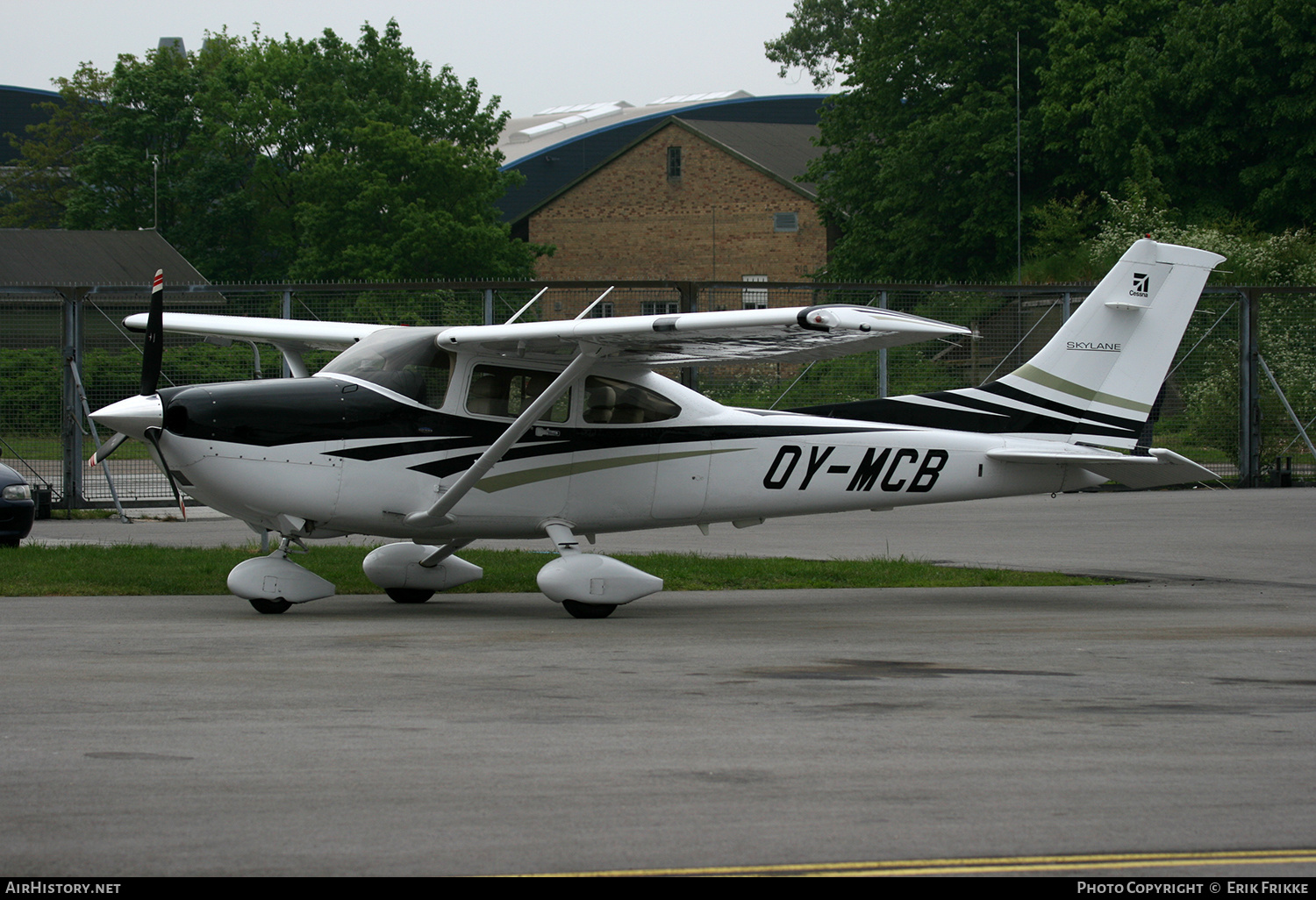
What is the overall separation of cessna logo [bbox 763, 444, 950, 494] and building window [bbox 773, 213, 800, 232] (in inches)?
1729

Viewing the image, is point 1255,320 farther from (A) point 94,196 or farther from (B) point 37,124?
(B) point 37,124

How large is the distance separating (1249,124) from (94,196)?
51.8 meters

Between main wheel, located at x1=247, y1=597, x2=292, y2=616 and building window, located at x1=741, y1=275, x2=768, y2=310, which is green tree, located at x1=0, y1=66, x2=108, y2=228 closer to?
building window, located at x1=741, y1=275, x2=768, y2=310

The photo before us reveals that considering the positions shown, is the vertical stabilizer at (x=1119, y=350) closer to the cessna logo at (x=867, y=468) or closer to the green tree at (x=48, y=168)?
the cessna logo at (x=867, y=468)

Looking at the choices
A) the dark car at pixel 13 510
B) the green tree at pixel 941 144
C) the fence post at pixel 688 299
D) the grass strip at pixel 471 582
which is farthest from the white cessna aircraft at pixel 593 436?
the green tree at pixel 941 144

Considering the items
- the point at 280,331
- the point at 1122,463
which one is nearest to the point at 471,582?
the point at 280,331

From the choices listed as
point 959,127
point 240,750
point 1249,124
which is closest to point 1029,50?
point 959,127

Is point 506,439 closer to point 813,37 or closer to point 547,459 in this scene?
point 547,459

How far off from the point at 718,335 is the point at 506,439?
1871mm

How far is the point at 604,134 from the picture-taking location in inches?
2820

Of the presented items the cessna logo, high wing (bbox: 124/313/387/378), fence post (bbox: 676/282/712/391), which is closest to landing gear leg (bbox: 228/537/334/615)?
high wing (bbox: 124/313/387/378)

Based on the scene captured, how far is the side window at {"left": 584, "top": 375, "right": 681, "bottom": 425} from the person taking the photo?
11.2m

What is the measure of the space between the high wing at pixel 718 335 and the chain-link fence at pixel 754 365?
280 inches

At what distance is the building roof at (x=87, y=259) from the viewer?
52.5 m
